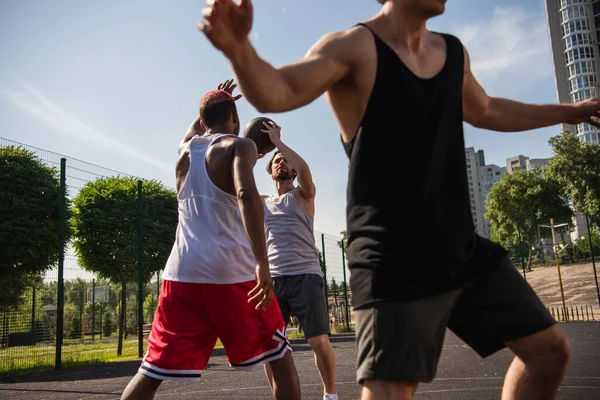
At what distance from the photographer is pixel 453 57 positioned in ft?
6.66

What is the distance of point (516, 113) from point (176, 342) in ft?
6.48

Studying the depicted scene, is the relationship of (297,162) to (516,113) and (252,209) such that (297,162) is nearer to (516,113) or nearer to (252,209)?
A: (252,209)

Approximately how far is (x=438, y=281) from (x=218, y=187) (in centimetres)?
161

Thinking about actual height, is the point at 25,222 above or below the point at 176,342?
above

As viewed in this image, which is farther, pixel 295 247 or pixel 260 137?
pixel 295 247

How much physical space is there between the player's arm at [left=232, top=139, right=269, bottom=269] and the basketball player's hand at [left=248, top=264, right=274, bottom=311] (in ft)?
0.28

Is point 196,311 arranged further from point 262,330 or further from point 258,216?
point 258,216

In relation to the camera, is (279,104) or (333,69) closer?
(279,104)

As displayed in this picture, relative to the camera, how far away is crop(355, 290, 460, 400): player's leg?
1.62 m

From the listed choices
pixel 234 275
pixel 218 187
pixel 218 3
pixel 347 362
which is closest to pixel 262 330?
pixel 234 275

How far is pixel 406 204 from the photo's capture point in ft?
5.68

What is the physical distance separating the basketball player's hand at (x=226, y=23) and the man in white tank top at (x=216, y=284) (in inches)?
56.6

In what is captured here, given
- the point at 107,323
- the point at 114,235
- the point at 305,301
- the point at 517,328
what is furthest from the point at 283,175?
the point at 107,323

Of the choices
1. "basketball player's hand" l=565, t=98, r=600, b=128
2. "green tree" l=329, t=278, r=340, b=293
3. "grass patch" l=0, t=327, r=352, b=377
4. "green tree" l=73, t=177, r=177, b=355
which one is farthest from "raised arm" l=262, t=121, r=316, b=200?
"green tree" l=329, t=278, r=340, b=293
